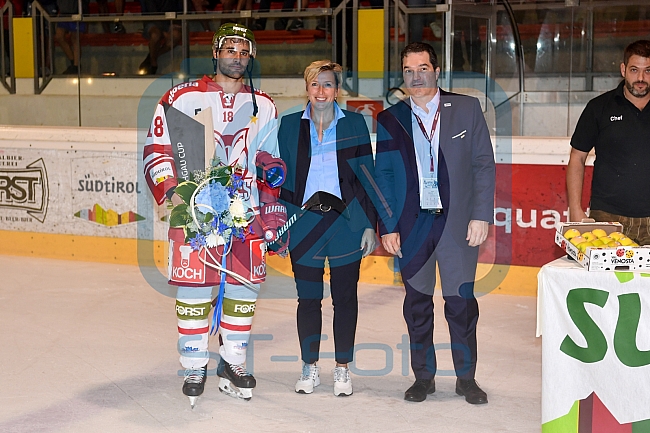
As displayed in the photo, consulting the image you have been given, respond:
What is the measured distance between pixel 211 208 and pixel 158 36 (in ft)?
15.1

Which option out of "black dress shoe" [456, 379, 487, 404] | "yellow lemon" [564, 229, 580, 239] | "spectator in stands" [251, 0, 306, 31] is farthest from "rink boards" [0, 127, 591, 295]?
"yellow lemon" [564, 229, 580, 239]

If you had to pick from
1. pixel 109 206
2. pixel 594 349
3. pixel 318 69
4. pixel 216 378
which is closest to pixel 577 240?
pixel 594 349

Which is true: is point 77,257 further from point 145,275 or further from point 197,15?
point 197,15

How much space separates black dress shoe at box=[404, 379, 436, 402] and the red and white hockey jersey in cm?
99

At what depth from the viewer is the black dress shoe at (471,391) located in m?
3.52

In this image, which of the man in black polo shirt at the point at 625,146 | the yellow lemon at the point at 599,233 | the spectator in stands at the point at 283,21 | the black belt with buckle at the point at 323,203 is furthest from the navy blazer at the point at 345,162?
the spectator in stands at the point at 283,21

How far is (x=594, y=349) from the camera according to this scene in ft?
9.22

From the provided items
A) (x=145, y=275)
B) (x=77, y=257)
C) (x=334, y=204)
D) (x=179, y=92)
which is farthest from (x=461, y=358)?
(x=77, y=257)

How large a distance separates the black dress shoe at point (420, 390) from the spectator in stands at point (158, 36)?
4551 mm

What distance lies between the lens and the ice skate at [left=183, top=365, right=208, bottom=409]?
3.43m

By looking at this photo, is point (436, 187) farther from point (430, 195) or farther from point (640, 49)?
point (640, 49)

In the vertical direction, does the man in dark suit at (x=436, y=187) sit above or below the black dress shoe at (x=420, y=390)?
above

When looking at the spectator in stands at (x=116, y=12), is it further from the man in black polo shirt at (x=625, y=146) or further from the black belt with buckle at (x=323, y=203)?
the man in black polo shirt at (x=625, y=146)

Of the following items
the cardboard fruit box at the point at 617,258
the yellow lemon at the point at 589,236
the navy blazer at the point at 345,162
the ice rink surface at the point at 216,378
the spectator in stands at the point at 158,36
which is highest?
the spectator in stands at the point at 158,36
